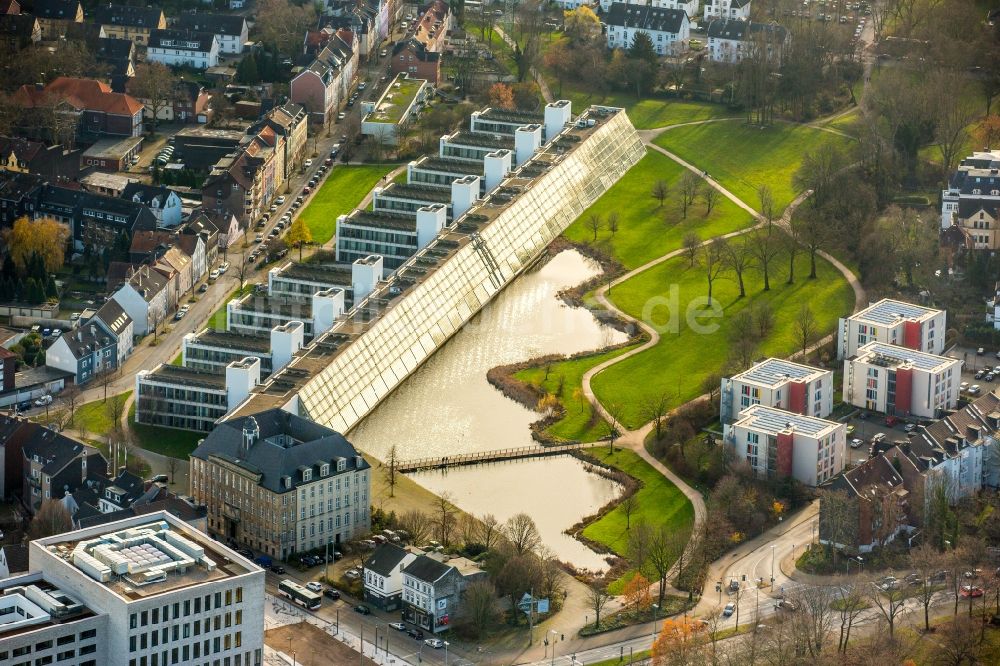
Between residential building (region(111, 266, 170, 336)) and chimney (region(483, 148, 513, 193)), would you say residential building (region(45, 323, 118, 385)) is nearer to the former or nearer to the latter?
residential building (region(111, 266, 170, 336))

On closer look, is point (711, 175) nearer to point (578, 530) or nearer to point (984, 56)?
point (984, 56)

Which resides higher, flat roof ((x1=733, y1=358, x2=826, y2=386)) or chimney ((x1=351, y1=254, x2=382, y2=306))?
chimney ((x1=351, y1=254, x2=382, y2=306))

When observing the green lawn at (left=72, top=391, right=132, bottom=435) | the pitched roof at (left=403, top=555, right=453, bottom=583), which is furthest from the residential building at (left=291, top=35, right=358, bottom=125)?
the pitched roof at (left=403, top=555, right=453, bottom=583)

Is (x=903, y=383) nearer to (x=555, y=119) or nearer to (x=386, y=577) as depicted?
(x=386, y=577)

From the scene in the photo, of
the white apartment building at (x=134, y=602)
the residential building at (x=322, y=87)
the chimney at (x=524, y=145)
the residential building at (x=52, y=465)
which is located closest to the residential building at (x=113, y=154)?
the residential building at (x=322, y=87)

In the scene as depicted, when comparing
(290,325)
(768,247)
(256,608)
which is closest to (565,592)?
(256,608)

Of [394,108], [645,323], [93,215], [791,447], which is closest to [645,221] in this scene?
[645,323]
